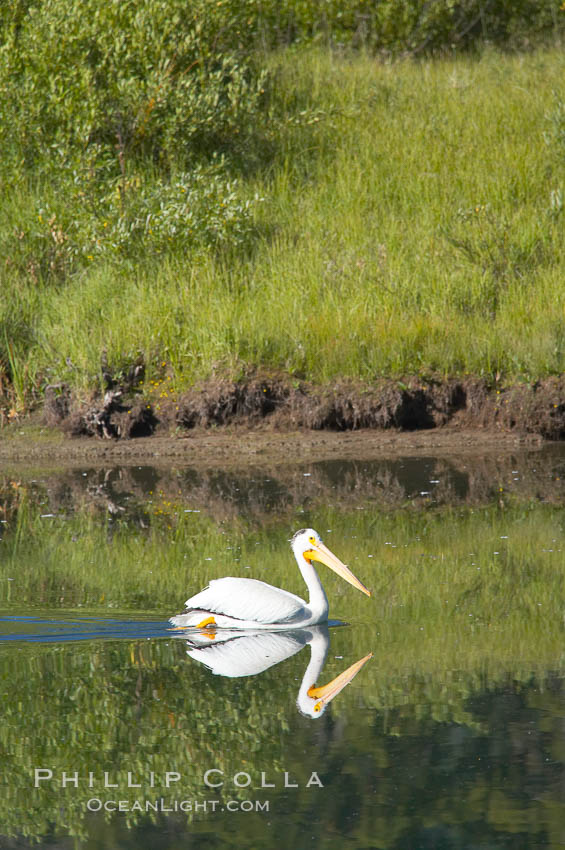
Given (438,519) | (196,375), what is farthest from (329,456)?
(438,519)

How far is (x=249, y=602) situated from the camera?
6270mm

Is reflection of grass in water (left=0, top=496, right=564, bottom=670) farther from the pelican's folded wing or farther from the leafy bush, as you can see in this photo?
the leafy bush

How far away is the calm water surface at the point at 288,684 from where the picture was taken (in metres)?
4.19

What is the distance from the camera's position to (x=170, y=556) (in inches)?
321

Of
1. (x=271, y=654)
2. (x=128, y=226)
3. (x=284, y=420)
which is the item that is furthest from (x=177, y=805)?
(x=128, y=226)

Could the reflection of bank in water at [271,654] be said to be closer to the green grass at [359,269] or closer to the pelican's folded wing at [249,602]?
the pelican's folded wing at [249,602]

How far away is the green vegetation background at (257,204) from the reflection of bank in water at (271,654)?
21.0 feet

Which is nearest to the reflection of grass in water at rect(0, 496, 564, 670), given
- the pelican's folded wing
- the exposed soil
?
the pelican's folded wing

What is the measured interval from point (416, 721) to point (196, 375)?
8.17 metres

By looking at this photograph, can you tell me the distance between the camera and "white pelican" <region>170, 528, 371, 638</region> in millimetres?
6277

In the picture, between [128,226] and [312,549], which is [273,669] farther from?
[128,226]

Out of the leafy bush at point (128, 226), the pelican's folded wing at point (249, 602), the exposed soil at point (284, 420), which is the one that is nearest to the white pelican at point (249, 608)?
the pelican's folded wing at point (249, 602)

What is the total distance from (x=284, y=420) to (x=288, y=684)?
7153 mm

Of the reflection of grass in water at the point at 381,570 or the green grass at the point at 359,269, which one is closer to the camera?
the reflection of grass in water at the point at 381,570
